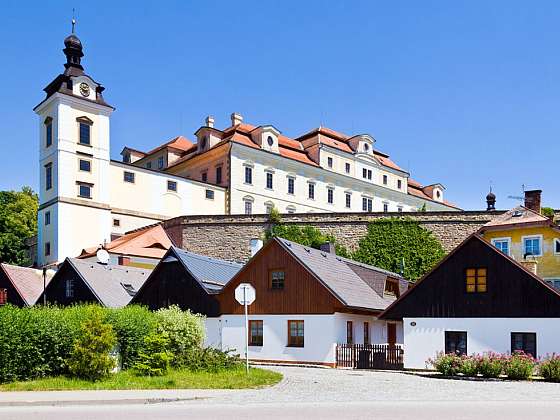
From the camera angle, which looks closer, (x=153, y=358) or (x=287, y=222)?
(x=153, y=358)

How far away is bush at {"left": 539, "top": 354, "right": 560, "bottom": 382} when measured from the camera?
2300cm

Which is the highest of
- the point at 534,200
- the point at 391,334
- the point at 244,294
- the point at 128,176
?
the point at 128,176

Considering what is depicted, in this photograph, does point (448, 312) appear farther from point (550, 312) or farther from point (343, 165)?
point (343, 165)

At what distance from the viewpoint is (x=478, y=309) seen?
2802cm

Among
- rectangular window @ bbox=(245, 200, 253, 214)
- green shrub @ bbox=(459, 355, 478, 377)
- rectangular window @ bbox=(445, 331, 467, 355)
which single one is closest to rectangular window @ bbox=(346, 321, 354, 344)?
rectangular window @ bbox=(445, 331, 467, 355)

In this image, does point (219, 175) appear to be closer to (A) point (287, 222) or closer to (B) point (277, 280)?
(A) point (287, 222)

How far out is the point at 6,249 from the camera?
70.3 meters

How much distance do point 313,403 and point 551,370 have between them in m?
10.9

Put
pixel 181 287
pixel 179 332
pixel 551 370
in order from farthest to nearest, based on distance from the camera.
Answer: pixel 181 287
pixel 551 370
pixel 179 332

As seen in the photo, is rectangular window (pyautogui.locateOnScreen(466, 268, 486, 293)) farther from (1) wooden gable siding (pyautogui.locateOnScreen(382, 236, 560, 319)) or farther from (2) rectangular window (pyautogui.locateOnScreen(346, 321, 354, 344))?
(2) rectangular window (pyautogui.locateOnScreen(346, 321, 354, 344))

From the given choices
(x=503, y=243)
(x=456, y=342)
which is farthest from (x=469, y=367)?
(x=503, y=243)

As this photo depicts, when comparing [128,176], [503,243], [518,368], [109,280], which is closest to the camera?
[518,368]

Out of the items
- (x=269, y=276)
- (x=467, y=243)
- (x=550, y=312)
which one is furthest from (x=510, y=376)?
(x=269, y=276)

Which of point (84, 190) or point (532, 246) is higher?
point (84, 190)
